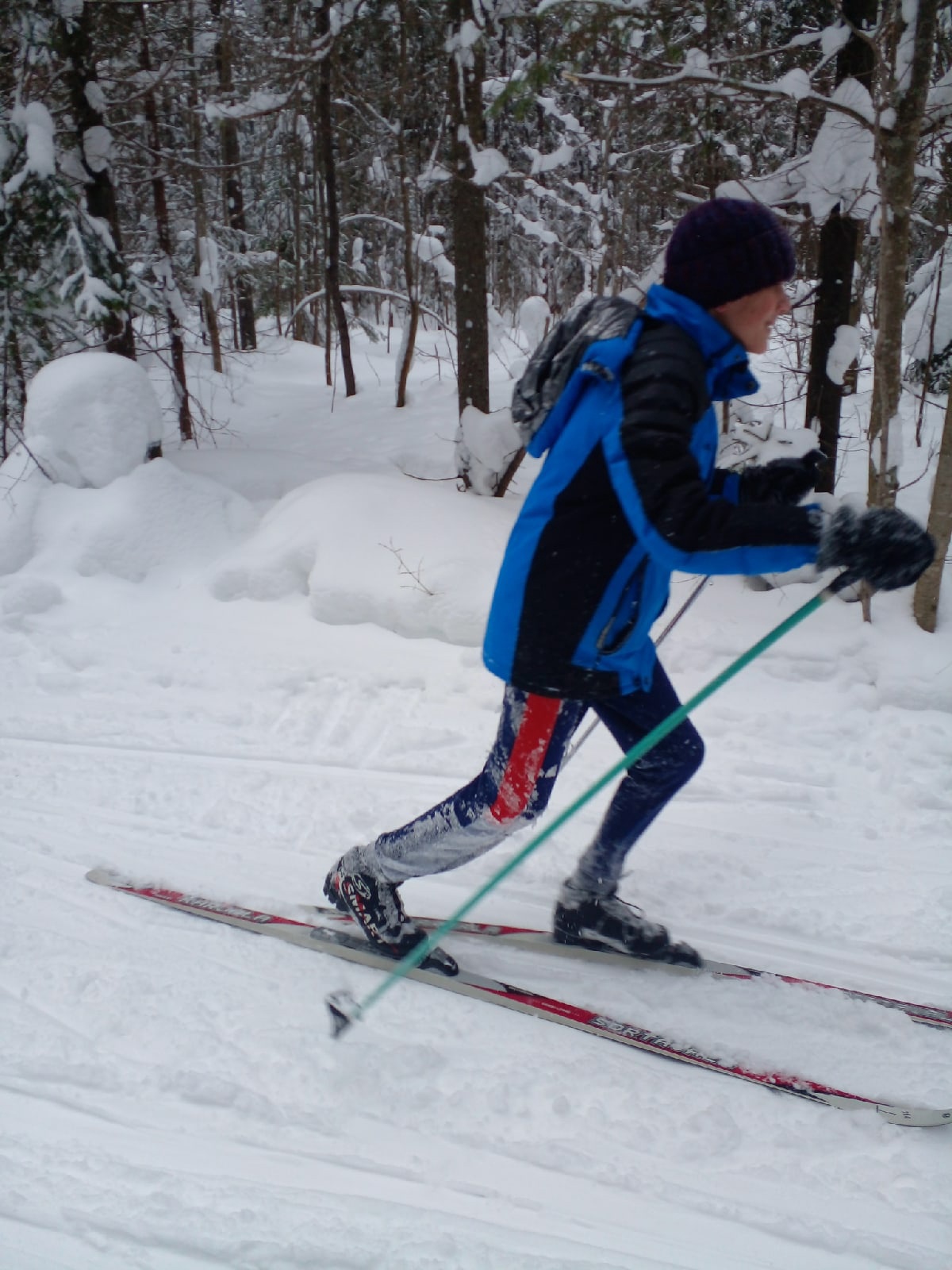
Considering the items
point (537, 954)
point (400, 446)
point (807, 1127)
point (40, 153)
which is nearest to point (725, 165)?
point (400, 446)

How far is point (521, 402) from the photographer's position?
2.12 m

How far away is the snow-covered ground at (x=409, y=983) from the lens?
1900 millimetres

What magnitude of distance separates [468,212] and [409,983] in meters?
6.48

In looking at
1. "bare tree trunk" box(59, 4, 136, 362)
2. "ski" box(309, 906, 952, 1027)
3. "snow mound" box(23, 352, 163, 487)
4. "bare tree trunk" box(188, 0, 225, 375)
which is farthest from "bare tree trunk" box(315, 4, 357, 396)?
"ski" box(309, 906, 952, 1027)

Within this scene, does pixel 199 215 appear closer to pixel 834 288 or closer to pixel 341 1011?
pixel 834 288

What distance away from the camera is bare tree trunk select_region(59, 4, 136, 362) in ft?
23.7

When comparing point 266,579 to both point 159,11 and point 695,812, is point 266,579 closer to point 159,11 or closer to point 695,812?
point 695,812

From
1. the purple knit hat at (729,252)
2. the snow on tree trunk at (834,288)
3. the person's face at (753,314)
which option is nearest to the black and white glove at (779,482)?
the person's face at (753,314)

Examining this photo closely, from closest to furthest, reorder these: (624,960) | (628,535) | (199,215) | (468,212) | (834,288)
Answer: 1. (628,535)
2. (624,960)
3. (834,288)
4. (468,212)
5. (199,215)

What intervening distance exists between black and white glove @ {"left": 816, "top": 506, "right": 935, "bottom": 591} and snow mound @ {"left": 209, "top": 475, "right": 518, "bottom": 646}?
3.11 m

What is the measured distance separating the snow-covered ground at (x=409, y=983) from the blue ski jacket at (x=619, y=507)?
1.08m

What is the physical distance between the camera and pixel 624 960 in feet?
9.00

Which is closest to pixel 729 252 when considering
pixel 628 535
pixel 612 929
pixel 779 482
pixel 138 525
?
pixel 628 535

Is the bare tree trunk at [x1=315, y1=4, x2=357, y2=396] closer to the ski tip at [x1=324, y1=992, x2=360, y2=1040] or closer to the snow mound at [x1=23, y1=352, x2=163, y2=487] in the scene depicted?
the snow mound at [x1=23, y1=352, x2=163, y2=487]
